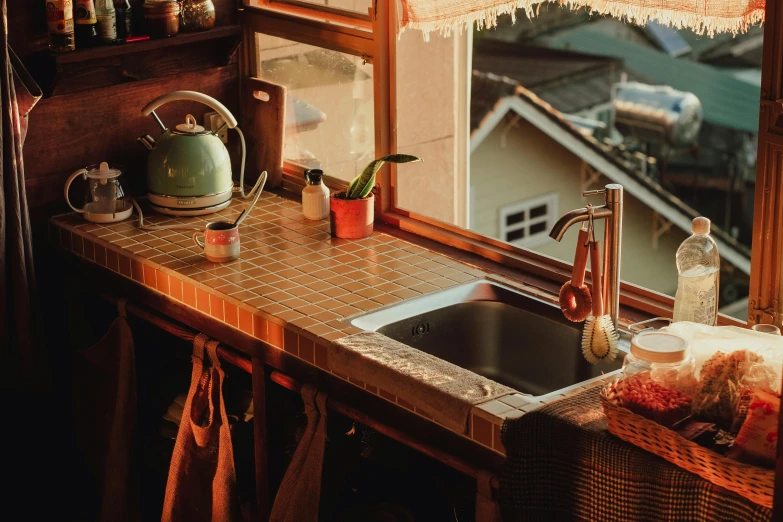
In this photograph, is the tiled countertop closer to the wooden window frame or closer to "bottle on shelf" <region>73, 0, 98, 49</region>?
the wooden window frame

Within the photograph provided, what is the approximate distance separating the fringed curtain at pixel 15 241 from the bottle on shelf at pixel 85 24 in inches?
7.6

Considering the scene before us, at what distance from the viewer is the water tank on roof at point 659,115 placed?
1430cm

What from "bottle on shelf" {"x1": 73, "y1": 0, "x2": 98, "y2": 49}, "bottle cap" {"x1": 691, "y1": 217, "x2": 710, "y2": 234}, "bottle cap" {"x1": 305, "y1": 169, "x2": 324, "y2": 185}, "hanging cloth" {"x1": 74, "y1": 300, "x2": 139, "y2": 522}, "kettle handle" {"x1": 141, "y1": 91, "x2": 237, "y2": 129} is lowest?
"hanging cloth" {"x1": 74, "y1": 300, "x2": 139, "y2": 522}

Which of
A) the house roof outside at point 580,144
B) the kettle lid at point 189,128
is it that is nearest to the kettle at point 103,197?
the kettle lid at point 189,128

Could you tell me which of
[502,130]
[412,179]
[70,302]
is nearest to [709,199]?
[502,130]

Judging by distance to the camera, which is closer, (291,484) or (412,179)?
(291,484)

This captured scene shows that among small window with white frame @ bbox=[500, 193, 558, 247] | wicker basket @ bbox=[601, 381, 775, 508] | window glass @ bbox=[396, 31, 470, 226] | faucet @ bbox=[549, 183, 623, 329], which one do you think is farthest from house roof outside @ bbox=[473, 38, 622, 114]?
wicker basket @ bbox=[601, 381, 775, 508]

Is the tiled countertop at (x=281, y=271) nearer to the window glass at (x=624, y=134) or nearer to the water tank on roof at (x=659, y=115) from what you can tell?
the window glass at (x=624, y=134)

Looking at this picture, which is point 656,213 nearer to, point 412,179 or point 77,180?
point 412,179

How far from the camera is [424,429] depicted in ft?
6.73

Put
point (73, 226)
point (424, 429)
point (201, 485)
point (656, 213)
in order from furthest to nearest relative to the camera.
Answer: point (656, 213), point (73, 226), point (201, 485), point (424, 429)

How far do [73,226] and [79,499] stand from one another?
0.86 m

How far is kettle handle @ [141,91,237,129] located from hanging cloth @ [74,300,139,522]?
568 millimetres

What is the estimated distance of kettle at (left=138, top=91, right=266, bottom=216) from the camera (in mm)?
2904
